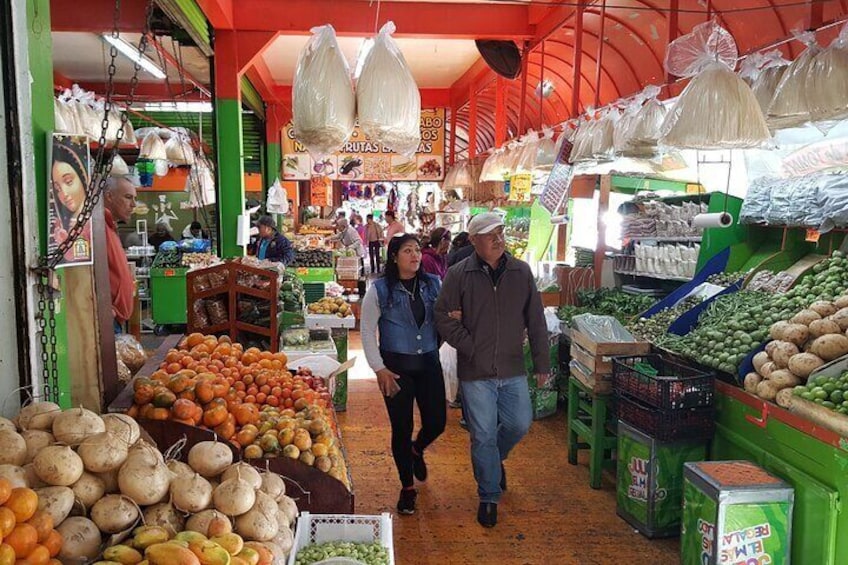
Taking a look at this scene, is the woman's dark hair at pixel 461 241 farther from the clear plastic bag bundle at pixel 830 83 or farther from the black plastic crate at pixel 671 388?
the clear plastic bag bundle at pixel 830 83

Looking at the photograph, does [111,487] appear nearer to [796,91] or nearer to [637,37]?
[796,91]

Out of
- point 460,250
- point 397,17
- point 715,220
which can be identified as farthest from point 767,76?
point 397,17

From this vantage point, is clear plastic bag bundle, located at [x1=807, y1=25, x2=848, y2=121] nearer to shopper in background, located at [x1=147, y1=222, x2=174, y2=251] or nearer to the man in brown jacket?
the man in brown jacket

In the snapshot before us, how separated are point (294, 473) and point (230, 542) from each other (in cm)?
93

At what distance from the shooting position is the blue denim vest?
4180 mm

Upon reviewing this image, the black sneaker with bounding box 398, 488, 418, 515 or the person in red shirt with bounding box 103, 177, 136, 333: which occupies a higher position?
the person in red shirt with bounding box 103, 177, 136, 333

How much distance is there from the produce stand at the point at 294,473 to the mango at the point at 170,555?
38.3 inches

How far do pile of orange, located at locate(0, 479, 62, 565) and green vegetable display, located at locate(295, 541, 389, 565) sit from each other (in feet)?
2.94

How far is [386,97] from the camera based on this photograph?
3695 millimetres

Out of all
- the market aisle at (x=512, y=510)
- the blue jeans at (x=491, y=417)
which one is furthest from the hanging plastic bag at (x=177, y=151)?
the blue jeans at (x=491, y=417)

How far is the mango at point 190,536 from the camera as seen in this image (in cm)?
196

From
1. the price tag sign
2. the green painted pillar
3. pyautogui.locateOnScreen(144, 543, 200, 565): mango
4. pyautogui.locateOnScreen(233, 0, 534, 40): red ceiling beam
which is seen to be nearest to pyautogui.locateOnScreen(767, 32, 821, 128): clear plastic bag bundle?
the price tag sign

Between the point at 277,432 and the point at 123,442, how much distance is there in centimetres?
94

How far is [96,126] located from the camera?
6.66m
